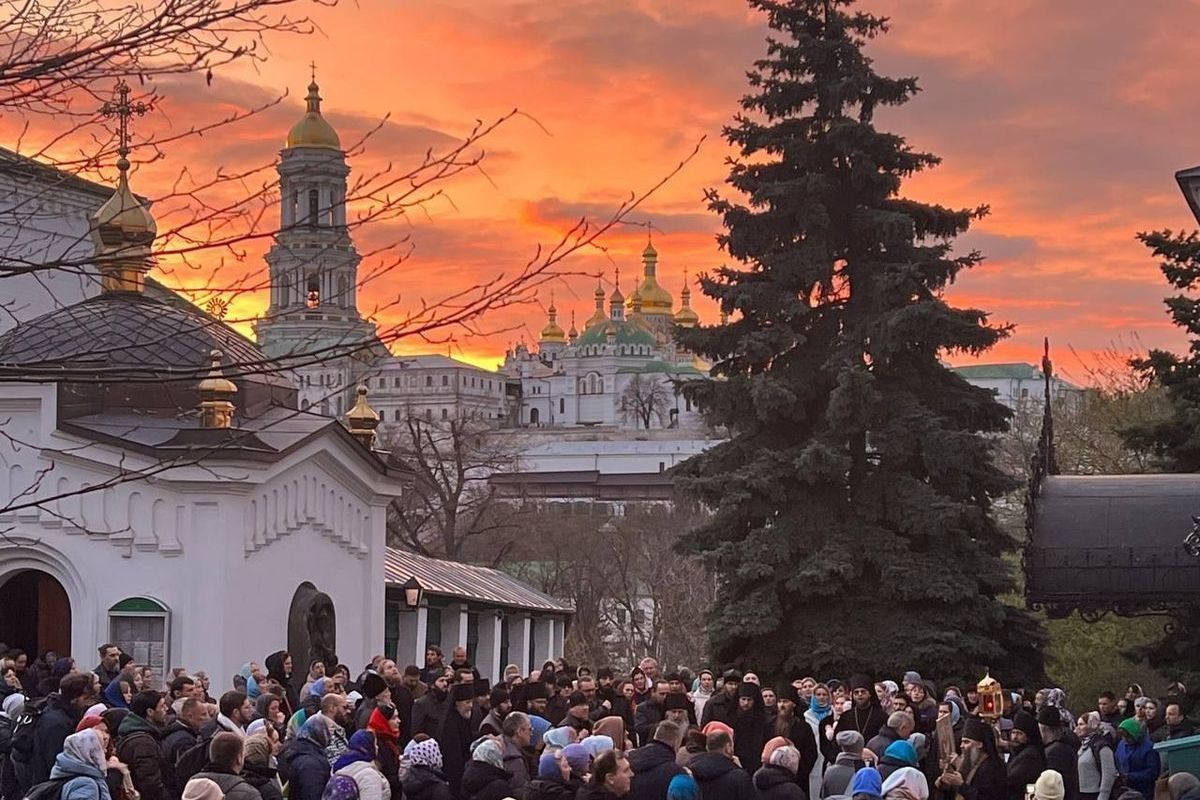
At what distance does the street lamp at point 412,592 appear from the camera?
28328mm

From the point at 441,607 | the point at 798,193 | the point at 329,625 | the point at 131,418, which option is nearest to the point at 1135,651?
the point at 798,193

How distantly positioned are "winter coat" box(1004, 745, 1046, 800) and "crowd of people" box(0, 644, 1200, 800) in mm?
13

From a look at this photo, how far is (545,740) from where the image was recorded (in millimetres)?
12633

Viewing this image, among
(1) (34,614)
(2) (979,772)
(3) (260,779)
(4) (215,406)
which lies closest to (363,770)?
(3) (260,779)

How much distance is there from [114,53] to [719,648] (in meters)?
19.3

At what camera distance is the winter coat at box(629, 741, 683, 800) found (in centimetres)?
1141

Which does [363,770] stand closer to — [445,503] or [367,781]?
[367,781]

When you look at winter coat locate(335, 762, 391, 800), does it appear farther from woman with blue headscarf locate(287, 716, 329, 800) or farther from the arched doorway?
the arched doorway

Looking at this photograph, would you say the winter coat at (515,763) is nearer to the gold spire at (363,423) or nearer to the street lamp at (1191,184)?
the street lamp at (1191,184)

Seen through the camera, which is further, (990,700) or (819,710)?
(990,700)

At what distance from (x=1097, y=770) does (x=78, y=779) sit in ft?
26.8

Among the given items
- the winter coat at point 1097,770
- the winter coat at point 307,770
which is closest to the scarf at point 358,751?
the winter coat at point 307,770

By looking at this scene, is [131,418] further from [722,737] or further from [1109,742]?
[722,737]

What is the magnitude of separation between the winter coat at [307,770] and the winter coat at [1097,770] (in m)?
6.12
